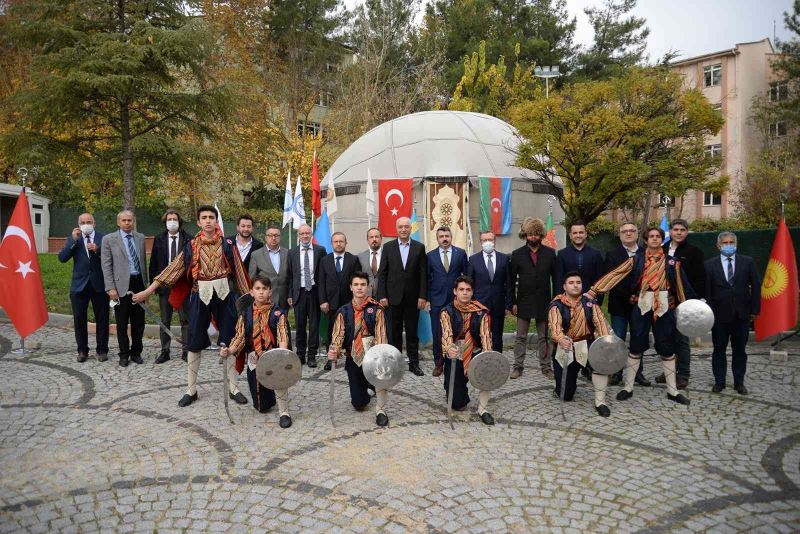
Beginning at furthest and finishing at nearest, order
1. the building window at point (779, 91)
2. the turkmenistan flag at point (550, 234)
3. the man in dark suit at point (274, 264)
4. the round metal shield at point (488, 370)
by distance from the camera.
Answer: the building window at point (779, 91) → the turkmenistan flag at point (550, 234) → the man in dark suit at point (274, 264) → the round metal shield at point (488, 370)

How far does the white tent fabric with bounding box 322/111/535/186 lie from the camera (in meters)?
12.4

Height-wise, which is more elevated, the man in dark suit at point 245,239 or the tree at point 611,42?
the tree at point 611,42

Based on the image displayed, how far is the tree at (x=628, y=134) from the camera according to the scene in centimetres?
971

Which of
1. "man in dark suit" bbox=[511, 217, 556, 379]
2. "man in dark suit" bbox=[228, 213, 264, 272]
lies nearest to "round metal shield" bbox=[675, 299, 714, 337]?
"man in dark suit" bbox=[511, 217, 556, 379]

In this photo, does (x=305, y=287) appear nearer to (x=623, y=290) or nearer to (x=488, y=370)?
(x=488, y=370)

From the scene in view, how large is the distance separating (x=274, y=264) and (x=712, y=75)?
32286 mm

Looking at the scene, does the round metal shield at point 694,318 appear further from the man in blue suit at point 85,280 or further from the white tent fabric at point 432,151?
the white tent fabric at point 432,151

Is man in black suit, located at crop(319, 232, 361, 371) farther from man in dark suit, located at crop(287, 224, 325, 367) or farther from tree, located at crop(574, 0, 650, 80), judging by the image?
tree, located at crop(574, 0, 650, 80)

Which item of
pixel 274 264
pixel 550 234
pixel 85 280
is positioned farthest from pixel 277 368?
pixel 550 234

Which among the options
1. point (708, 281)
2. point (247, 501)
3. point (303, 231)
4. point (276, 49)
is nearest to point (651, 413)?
point (708, 281)

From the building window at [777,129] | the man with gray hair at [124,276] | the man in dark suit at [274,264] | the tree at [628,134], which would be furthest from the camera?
the building window at [777,129]

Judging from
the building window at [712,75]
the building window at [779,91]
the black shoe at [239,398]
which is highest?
the building window at [712,75]

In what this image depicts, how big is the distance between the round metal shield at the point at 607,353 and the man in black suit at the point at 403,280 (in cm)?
217

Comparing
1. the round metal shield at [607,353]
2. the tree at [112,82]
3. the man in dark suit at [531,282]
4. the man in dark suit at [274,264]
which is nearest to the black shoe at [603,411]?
the round metal shield at [607,353]
